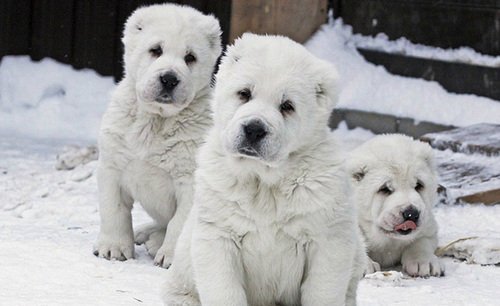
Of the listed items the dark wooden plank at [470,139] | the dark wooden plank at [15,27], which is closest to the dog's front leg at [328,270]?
the dark wooden plank at [470,139]

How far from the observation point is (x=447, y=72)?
9.24 metres

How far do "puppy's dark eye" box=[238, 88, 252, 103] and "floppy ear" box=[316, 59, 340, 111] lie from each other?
0.35 m

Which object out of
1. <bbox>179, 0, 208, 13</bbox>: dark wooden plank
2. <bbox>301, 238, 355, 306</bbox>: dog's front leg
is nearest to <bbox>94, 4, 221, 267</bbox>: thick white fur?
<bbox>301, 238, 355, 306</bbox>: dog's front leg

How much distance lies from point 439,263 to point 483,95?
3728mm

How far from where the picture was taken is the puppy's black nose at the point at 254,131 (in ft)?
12.8

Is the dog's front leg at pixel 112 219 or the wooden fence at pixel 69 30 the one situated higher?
the wooden fence at pixel 69 30

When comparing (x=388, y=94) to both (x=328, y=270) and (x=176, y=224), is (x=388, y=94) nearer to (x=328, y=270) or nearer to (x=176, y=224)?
(x=176, y=224)

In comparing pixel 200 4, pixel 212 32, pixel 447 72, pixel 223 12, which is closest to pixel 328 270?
pixel 212 32

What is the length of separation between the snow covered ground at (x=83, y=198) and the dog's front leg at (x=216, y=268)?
2.48ft

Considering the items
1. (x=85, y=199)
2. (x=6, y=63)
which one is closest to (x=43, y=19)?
(x=6, y=63)

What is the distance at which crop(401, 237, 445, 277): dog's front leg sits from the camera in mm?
5719

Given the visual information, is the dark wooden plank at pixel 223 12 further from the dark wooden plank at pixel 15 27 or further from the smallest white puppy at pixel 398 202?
the smallest white puppy at pixel 398 202

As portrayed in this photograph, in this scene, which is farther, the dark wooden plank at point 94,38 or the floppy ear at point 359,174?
the dark wooden plank at point 94,38

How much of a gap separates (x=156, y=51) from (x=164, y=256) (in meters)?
1.32
